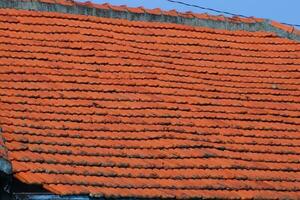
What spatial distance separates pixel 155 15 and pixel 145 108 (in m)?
3.33

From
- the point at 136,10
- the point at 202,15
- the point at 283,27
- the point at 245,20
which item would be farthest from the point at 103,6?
the point at 283,27

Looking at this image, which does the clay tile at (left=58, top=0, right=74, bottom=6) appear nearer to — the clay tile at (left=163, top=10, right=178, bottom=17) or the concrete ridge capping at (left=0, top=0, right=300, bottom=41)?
the concrete ridge capping at (left=0, top=0, right=300, bottom=41)

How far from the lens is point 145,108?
15.5 m

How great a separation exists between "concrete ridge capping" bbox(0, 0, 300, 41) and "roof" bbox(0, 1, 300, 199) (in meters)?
0.12

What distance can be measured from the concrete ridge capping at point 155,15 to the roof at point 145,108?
119 mm

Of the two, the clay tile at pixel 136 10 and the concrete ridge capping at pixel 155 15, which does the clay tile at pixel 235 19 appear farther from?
the clay tile at pixel 136 10

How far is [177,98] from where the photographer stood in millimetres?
16078

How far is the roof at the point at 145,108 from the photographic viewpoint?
44.6ft

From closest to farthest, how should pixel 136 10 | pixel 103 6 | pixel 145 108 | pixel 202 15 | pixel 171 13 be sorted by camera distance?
pixel 145 108, pixel 103 6, pixel 136 10, pixel 171 13, pixel 202 15

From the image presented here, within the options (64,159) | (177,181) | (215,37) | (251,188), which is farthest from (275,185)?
(215,37)

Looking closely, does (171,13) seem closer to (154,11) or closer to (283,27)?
(154,11)

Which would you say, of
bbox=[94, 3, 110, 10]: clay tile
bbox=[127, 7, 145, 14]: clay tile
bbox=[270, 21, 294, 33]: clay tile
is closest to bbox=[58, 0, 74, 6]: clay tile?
bbox=[94, 3, 110, 10]: clay tile

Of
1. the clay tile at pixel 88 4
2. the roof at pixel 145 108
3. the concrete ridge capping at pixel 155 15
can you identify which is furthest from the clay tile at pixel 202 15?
the clay tile at pixel 88 4

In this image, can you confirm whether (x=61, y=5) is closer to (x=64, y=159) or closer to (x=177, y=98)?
(x=177, y=98)
